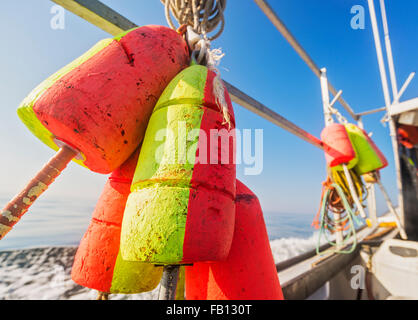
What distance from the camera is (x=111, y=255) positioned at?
483mm

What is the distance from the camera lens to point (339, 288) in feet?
8.14

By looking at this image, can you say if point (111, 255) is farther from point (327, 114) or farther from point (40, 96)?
point (327, 114)

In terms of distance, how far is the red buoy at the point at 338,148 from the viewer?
81.0 inches

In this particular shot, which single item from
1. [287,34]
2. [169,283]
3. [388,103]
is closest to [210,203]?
[169,283]

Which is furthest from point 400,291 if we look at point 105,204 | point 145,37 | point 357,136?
point 145,37

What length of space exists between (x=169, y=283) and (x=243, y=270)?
0.59 feet

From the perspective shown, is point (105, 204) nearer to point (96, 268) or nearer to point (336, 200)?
point (96, 268)

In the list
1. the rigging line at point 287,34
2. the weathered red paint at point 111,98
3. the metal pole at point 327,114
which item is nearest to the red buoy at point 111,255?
the weathered red paint at point 111,98

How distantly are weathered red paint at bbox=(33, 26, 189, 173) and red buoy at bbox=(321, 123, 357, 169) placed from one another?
2.17 metres

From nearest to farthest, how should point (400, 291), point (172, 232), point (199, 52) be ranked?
point (172, 232) → point (199, 52) → point (400, 291)

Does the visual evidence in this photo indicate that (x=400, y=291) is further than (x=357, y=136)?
No

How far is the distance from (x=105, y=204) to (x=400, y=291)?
2714 mm

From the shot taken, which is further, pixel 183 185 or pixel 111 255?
pixel 111 255

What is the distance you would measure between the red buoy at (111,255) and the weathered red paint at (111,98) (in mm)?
78
